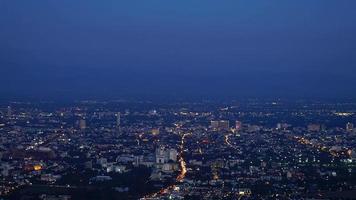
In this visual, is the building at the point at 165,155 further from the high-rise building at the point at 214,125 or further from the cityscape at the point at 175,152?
the high-rise building at the point at 214,125

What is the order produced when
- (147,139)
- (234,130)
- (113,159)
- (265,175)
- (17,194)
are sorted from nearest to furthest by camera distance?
(17,194)
(265,175)
(113,159)
(147,139)
(234,130)

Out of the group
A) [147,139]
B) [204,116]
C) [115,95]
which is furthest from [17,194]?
[115,95]

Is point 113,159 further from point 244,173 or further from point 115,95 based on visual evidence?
point 115,95

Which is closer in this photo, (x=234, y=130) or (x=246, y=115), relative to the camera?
(x=234, y=130)

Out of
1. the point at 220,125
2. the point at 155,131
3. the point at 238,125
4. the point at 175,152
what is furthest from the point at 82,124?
the point at 175,152

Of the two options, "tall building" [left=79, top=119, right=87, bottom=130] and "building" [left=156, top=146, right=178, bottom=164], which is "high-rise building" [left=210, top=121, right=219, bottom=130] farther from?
"building" [left=156, top=146, right=178, bottom=164]

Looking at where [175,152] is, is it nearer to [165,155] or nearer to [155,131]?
[165,155]

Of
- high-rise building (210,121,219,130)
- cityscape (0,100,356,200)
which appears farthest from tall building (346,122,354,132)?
high-rise building (210,121,219,130)

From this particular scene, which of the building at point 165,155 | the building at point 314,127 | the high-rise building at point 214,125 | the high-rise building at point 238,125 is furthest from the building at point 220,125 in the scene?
the building at point 165,155

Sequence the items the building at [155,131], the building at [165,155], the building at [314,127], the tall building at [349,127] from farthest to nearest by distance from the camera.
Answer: the building at [314,127] < the tall building at [349,127] < the building at [155,131] < the building at [165,155]
